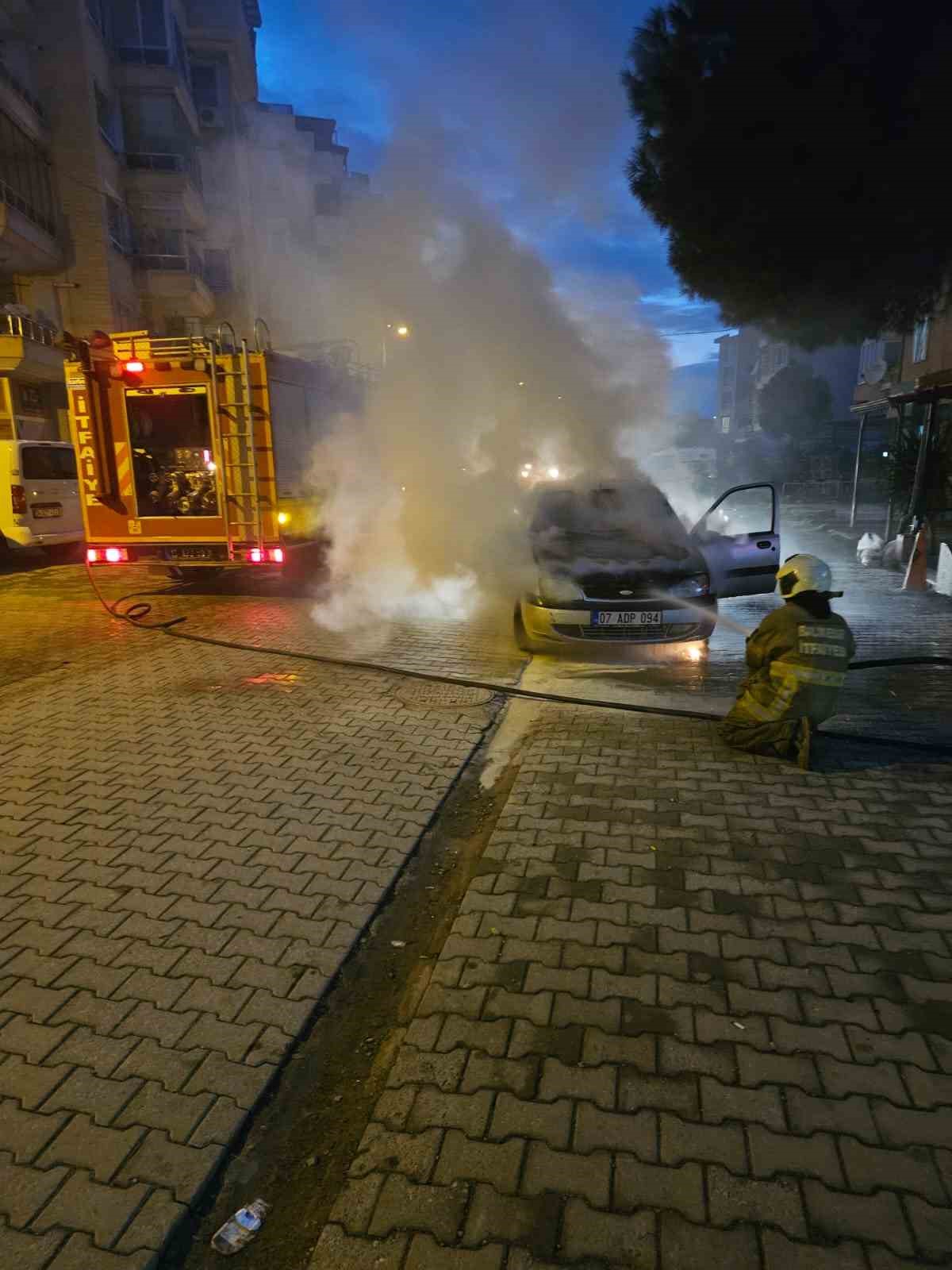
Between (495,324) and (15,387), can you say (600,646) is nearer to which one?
(495,324)

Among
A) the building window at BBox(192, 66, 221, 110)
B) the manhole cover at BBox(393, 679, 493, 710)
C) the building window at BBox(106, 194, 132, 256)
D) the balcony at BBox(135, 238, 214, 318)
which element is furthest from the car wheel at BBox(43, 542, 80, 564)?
the building window at BBox(192, 66, 221, 110)

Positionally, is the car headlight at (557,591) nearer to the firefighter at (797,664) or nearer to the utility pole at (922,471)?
the firefighter at (797,664)

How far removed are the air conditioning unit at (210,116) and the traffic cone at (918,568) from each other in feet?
108

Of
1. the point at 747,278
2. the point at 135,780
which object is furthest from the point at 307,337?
the point at 135,780

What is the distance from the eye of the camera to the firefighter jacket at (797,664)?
439 centimetres

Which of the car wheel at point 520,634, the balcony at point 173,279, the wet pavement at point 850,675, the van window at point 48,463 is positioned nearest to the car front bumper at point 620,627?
the wet pavement at point 850,675

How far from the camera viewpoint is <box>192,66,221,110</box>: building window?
102ft

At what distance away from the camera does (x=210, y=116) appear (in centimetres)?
3147

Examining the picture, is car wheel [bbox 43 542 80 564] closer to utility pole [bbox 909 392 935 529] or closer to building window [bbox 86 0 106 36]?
utility pole [bbox 909 392 935 529]

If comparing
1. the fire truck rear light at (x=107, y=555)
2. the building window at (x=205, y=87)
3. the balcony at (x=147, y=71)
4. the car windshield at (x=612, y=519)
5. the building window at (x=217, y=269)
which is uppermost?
the building window at (x=205, y=87)

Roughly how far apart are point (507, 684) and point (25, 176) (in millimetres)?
23639

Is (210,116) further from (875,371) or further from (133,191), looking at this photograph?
(875,371)

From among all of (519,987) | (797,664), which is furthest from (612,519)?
(519,987)

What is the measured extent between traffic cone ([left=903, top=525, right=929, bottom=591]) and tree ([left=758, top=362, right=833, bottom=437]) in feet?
106
